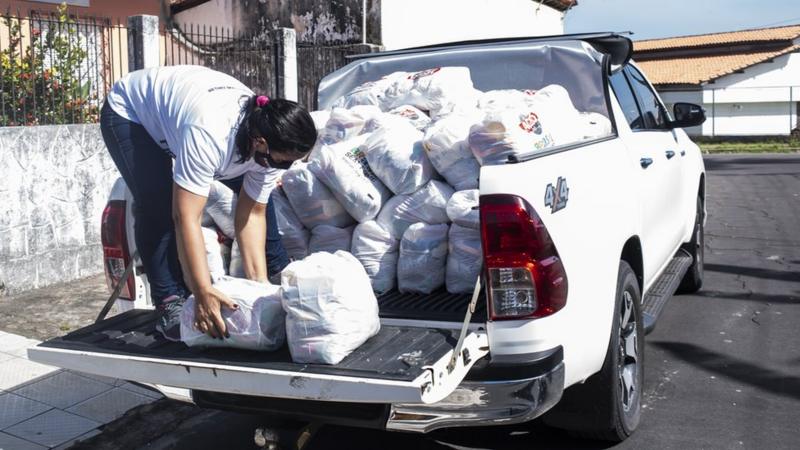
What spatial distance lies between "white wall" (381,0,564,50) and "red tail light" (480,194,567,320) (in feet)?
40.9

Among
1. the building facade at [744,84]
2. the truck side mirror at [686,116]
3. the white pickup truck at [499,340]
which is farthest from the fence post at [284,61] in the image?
the building facade at [744,84]

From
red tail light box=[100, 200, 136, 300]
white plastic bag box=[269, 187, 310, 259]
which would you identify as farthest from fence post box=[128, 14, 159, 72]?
red tail light box=[100, 200, 136, 300]

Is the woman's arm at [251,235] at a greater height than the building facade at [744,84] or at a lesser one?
lesser

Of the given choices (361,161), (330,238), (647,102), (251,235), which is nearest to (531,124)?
(361,161)

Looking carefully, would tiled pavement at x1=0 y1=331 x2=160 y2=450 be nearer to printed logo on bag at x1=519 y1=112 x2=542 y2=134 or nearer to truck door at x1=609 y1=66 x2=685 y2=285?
printed logo on bag at x1=519 y1=112 x2=542 y2=134

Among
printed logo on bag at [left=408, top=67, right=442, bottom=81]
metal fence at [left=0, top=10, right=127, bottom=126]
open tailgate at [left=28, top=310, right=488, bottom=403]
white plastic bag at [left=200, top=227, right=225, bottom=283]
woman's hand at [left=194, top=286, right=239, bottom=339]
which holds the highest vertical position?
metal fence at [left=0, top=10, right=127, bottom=126]

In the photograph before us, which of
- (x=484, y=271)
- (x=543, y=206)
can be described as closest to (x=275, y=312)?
(x=484, y=271)

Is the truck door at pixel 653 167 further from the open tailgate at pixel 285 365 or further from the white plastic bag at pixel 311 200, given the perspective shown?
the open tailgate at pixel 285 365

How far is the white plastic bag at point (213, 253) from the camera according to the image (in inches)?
162

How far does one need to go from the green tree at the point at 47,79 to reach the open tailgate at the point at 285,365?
15.4 ft

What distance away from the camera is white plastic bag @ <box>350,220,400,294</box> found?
415cm

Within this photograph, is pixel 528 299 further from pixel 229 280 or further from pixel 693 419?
pixel 693 419

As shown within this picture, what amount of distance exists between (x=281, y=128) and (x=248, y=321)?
0.76 metres

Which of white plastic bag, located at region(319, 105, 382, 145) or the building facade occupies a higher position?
the building facade
